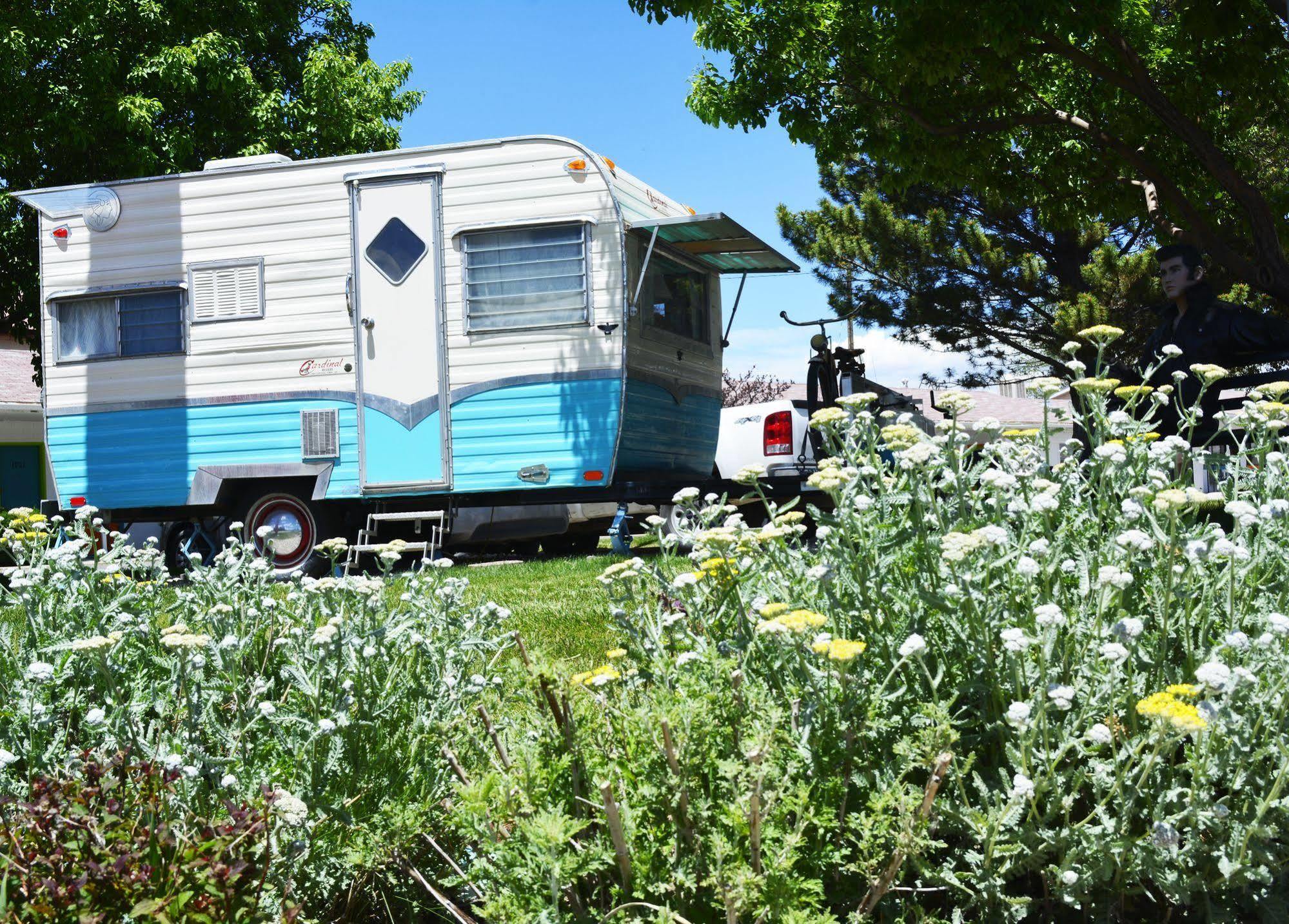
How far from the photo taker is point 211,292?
9.57m

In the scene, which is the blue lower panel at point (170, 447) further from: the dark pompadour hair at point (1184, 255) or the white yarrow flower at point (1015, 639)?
the white yarrow flower at point (1015, 639)

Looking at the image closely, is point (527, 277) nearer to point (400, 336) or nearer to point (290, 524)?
point (400, 336)

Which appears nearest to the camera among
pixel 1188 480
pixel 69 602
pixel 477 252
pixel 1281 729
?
pixel 1281 729

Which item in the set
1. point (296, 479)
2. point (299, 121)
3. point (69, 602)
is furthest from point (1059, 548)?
point (299, 121)

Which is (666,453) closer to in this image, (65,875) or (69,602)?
(69,602)

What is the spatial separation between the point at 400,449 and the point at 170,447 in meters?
2.17

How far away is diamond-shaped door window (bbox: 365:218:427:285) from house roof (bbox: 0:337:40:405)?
11431mm

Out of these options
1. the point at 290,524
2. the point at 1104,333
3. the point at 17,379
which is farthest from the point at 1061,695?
the point at 17,379

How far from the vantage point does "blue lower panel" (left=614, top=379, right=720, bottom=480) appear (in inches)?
353

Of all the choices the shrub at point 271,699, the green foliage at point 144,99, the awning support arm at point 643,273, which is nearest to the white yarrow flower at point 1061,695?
the shrub at point 271,699

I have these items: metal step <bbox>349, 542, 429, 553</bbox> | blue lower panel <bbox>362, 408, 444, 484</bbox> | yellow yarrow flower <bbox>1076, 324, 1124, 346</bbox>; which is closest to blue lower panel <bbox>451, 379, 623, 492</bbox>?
blue lower panel <bbox>362, 408, 444, 484</bbox>

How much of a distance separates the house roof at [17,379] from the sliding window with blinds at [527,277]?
12.2 meters

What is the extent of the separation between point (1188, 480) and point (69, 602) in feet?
9.48

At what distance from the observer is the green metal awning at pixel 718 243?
29.4ft
